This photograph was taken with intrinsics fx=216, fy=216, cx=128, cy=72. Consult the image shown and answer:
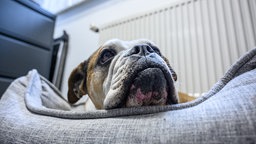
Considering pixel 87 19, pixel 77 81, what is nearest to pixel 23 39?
pixel 77 81

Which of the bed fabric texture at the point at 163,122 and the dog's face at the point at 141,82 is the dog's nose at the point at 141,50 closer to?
the dog's face at the point at 141,82

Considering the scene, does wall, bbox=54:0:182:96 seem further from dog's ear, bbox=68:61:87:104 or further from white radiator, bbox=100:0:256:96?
dog's ear, bbox=68:61:87:104

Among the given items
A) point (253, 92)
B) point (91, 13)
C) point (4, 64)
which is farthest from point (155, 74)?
point (91, 13)

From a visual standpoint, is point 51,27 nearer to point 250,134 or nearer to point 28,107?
point 28,107

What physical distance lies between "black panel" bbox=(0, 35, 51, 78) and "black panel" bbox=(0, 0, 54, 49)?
59 mm

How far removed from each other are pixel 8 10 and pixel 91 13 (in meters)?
1.05

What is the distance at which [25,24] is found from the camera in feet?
5.75

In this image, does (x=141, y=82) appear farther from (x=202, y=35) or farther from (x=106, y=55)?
(x=202, y=35)

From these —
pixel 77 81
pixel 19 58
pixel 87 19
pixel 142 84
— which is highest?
pixel 87 19

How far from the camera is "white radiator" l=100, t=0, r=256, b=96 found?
1466 mm

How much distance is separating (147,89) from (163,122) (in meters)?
0.19

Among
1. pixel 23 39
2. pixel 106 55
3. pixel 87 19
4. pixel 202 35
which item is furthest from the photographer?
pixel 87 19

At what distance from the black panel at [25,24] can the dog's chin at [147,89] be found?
4.44 feet

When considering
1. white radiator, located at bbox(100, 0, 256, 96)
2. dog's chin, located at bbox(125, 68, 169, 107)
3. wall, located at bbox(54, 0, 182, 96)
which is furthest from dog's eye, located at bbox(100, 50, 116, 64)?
wall, located at bbox(54, 0, 182, 96)
